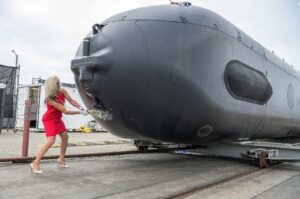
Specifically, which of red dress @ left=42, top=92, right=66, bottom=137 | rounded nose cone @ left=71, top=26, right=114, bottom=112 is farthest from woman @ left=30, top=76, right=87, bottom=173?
rounded nose cone @ left=71, top=26, right=114, bottom=112

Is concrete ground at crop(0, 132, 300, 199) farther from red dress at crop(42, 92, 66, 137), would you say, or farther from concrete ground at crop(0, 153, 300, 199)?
red dress at crop(42, 92, 66, 137)

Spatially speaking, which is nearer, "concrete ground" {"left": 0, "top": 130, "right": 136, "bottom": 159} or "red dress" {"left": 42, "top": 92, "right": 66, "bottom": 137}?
"red dress" {"left": 42, "top": 92, "right": 66, "bottom": 137}

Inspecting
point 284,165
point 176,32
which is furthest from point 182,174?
point 284,165

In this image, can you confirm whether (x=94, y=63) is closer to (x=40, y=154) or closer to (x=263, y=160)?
(x=40, y=154)

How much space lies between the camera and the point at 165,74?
4758mm

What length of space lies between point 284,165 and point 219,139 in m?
2.20

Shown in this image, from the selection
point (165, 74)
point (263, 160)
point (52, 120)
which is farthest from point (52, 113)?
point (263, 160)

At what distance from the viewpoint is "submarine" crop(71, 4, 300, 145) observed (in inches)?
186

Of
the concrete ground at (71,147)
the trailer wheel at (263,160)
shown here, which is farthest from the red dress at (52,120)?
the trailer wheel at (263,160)

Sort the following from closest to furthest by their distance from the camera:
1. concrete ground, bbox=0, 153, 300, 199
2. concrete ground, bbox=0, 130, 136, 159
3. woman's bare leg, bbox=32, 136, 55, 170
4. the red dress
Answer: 1. concrete ground, bbox=0, 153, 300, 199
2. woman's bare leg, bbox=32, 136, 55, 170
3. the red dress
4. concrete ground, bbox=0, 130, 136, 159

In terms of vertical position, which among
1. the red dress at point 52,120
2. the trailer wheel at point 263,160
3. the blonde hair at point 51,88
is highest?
the blonde hair at point 51,88

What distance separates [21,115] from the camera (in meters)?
19.4

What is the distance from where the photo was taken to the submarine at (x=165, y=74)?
4715 mm

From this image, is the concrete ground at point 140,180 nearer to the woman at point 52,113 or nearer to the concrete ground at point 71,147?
the woman at point 52,113
